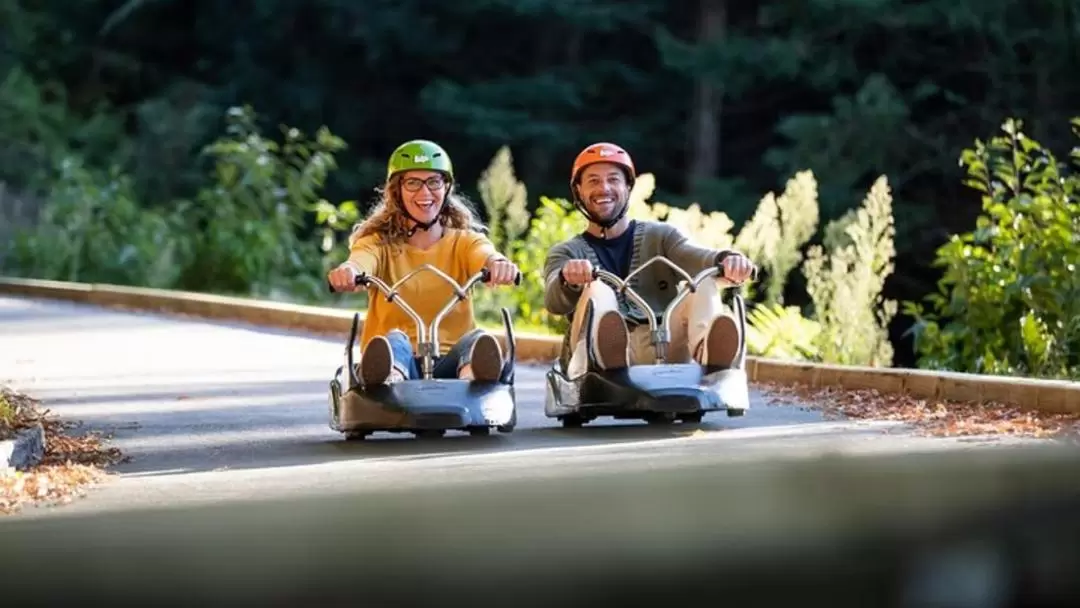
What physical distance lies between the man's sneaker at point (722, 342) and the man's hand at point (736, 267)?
203 millimetres

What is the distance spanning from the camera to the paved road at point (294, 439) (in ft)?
28.1

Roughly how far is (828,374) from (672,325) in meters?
2.29

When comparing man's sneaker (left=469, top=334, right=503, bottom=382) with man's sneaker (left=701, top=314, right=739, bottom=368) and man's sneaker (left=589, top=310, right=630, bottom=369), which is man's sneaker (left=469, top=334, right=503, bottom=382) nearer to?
man's sneaker (left=589, top=310, right=630, bottom=369)

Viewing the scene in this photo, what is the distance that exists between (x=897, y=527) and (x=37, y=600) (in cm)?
280

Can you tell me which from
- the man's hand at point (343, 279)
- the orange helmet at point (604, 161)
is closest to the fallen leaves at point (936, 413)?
the orange helmet at point (604, 161)

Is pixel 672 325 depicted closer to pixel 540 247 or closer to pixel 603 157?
pixel 603 157

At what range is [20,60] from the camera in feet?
124

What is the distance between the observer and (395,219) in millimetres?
10477

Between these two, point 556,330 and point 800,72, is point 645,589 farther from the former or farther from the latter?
point 800,72

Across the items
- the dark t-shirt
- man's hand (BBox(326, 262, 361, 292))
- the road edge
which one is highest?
the dark t-shirt

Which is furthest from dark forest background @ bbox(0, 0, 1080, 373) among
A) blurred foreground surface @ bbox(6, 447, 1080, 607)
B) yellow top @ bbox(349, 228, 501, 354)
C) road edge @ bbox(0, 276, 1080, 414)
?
blurred foreground surface @ bbox(6, 447, 1080, 607)

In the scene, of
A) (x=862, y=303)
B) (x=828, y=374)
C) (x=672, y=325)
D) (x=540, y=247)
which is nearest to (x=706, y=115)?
(x=540, y=247)

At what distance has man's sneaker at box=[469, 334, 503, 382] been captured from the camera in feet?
31.8

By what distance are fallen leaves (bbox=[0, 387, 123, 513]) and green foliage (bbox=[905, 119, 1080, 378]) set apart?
551cm
